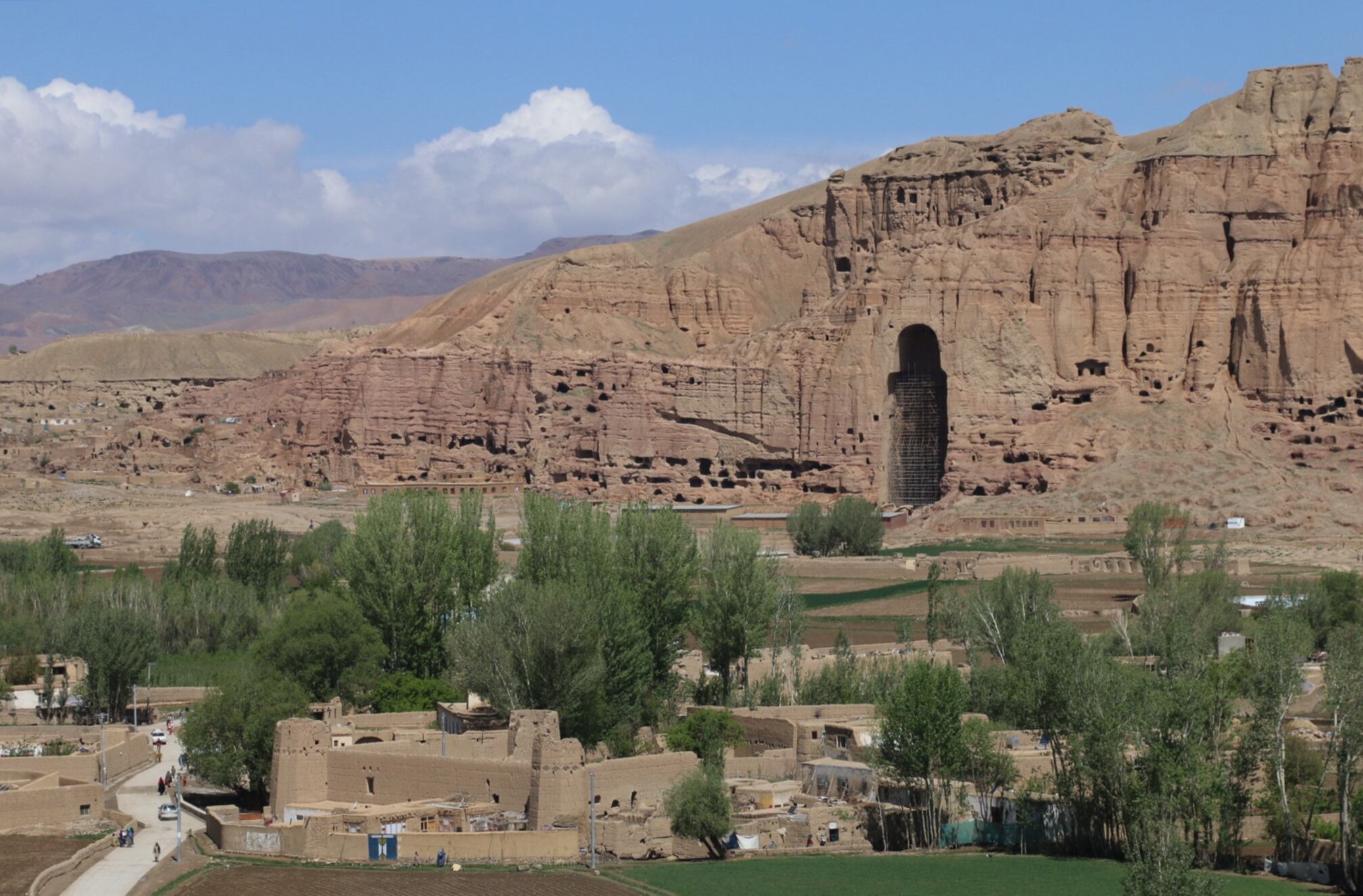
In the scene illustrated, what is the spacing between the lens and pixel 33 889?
122ft

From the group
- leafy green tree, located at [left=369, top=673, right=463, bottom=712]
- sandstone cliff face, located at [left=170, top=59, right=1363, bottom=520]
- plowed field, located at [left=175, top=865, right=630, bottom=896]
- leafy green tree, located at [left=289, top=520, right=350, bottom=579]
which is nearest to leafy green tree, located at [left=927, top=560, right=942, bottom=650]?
leafy green tree, located at [left=369, top=673, right=463, bottom=712]

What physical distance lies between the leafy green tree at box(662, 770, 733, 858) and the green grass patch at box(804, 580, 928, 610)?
42.6 meters

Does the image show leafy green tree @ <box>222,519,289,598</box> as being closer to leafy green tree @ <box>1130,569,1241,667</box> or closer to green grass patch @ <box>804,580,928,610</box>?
green grass patch @ <box>804,580,928,610</box>

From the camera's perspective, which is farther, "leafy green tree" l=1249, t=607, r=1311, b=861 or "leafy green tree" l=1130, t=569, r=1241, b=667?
"leafy green tree" l=1130, t=569, r=1241, b=667

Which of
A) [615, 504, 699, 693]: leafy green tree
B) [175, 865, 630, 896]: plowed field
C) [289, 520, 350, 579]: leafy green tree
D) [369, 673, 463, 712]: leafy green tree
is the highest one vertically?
Result: [615, 504, 699, 693]: leafy green tree

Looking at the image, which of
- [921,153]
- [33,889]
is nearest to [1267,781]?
[33,889]

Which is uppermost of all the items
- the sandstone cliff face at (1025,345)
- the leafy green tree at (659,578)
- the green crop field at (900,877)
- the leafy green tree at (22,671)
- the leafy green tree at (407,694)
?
the sandstone cliff face at (1025,345)

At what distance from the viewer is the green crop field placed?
37.9 meters

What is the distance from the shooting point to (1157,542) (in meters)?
79.6

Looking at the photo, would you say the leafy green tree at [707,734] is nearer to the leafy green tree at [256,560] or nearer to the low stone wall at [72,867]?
the low stone wall at [72,867]

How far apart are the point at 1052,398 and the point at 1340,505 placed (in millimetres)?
17252

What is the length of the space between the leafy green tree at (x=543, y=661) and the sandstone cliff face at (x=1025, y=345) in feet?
188

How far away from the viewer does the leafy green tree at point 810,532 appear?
10069 cm

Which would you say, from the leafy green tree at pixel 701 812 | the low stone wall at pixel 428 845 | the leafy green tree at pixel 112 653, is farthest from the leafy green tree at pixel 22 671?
the leafy green tree at pixel 701 812
